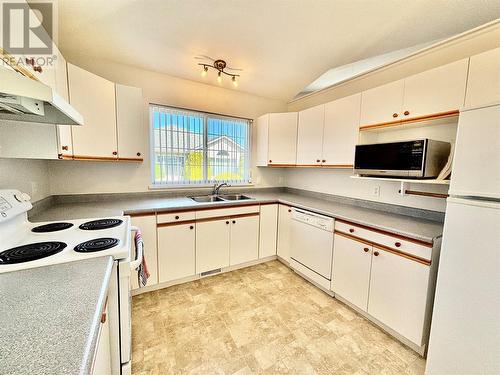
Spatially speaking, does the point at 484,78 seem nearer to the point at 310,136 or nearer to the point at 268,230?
the point at 310,136

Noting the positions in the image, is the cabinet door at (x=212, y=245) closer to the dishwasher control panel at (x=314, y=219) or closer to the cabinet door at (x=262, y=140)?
the dishwasher control panel at (x=314, y=219)

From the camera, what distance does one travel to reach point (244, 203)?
2.61 m

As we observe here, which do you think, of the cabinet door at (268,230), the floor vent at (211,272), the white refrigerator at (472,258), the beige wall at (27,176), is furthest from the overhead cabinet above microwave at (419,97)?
the beige wall at (27,176)

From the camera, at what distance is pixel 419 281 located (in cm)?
148

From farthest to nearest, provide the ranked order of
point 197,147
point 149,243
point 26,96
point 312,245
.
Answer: point 197,147
point 312,245
point 149,243
point 26,96

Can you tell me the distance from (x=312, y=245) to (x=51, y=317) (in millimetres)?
2202

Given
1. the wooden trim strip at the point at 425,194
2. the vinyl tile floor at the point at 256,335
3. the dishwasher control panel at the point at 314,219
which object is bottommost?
the vinyl tile floor at the point at 256,335

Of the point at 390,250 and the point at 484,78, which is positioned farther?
the point at 390,250

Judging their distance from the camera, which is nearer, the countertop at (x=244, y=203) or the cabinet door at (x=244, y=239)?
the countertop at (x=244, y=203)

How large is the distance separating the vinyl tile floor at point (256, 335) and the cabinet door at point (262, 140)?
5.79ft

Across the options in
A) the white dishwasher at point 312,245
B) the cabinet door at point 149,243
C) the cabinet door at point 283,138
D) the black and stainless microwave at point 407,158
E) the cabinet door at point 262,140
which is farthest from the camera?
the cabinet door at point 262,140

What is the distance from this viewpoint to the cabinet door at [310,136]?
101 inches

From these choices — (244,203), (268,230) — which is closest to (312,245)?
(268,230)

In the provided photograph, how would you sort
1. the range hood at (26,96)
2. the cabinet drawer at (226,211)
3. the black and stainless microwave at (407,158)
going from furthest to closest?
the cabinet drawer at (226,211)
the black and stainless microwave at (407,158)
the range hood at (26,96)
